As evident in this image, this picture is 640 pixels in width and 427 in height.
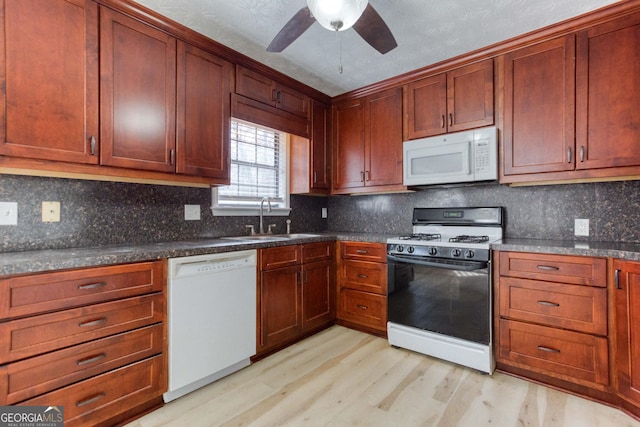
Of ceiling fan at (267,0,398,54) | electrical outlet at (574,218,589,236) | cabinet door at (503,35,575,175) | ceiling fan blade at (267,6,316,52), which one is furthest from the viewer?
electrical outlet at (574,218,589,236)

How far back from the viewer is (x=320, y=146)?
131 inches

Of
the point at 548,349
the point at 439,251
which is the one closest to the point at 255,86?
the point at 439,251

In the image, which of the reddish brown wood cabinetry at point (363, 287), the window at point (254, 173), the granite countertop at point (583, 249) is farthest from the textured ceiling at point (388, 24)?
the reddish brown wood cabinetry at point (363, 287)

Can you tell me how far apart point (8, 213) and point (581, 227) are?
381cm

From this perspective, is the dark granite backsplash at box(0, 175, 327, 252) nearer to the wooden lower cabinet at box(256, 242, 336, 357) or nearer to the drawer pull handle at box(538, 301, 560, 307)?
the wooden lower cabinet at box(256, 242, 336, 357)

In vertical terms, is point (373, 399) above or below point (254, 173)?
below

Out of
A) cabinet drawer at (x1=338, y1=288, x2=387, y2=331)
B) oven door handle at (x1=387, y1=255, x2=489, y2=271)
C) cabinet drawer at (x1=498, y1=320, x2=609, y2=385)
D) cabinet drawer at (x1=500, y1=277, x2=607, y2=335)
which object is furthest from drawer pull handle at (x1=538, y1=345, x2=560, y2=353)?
cabinet drawer at (x1=338, y1=288, x2=387, y2=331)

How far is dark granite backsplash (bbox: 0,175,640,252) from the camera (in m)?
1.74

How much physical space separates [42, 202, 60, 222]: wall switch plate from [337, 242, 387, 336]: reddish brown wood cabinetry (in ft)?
7.17

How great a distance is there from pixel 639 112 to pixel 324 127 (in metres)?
2.50

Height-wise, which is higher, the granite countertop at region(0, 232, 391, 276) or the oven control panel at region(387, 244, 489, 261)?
the granite countertop at region(0, 232, 391, 276)

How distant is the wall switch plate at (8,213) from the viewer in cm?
164

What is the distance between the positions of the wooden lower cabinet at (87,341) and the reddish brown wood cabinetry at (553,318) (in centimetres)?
228

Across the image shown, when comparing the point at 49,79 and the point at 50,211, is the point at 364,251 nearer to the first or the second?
the point at 50,211
